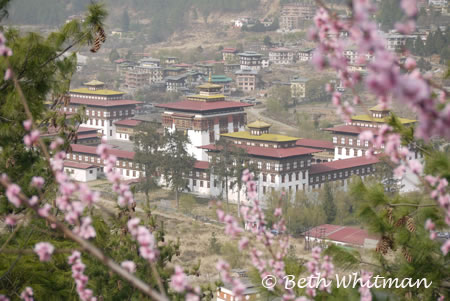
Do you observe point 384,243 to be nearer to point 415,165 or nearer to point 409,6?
point 415,165

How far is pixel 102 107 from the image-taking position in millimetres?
46781

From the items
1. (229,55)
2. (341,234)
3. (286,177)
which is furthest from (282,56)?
(341,234)

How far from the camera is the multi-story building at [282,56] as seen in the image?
78.2m

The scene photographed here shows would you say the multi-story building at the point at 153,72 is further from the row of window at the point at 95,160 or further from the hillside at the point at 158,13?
the row of window at the point at 95,160

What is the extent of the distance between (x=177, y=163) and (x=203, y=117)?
16.7ft

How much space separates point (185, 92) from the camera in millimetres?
64500

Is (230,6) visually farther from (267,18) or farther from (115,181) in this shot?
(115,181)

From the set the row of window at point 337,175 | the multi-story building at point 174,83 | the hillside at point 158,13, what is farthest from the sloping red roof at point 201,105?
the hillside at point 158,13

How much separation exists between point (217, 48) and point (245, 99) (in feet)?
87.5

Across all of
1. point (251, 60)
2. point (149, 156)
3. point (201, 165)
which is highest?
point (251, 60)

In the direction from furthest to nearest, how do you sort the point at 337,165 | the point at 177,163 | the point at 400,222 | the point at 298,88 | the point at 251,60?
the point at 251,60 → the point at 298,88 → the point at 337,165 → the point at 177,163 → the point at 400,222

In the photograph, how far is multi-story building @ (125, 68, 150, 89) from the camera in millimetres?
70312

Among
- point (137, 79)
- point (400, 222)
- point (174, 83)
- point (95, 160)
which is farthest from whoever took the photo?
point (137, 79)

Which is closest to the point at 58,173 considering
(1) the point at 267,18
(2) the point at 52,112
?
(2) the point at 52,112
